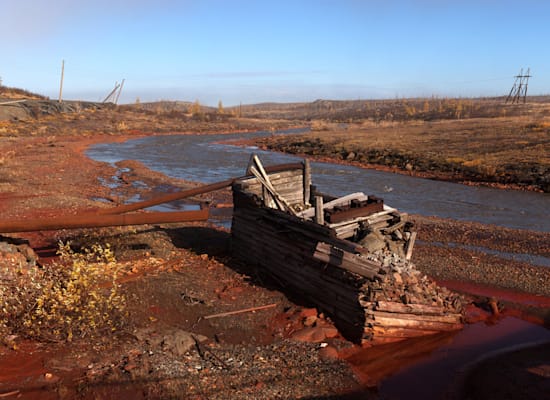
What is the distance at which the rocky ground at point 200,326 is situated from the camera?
21.5ft

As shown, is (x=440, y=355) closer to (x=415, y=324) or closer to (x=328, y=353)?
(x=415, y=324)

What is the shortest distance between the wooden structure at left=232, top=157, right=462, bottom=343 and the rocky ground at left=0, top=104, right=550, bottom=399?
19.9 inches

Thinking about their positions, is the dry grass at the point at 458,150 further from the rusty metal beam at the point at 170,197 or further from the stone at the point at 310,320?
the stone at the point at 310,320

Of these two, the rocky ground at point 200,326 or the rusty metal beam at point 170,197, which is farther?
the rusty metal beam at point 170,197

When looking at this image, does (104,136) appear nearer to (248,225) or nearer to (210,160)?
(210,160)

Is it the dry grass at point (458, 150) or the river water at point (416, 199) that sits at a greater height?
the dry grass at point (458, 150)

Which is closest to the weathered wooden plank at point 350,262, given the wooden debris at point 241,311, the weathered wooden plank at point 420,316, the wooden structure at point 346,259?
the wooden structure at point 346,259

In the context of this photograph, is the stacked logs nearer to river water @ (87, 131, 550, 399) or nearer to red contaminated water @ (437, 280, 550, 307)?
river water @ (87, 131, 550, 399)

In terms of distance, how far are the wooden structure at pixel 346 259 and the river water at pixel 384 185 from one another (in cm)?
1089

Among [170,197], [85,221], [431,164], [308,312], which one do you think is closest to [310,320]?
[308,312]

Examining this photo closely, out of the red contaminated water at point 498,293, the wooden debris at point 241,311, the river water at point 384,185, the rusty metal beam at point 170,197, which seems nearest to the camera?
the wooden debris at point 241,311

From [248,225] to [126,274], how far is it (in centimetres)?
320

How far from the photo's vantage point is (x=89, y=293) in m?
8.05

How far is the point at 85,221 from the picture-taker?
9195 millimetres
